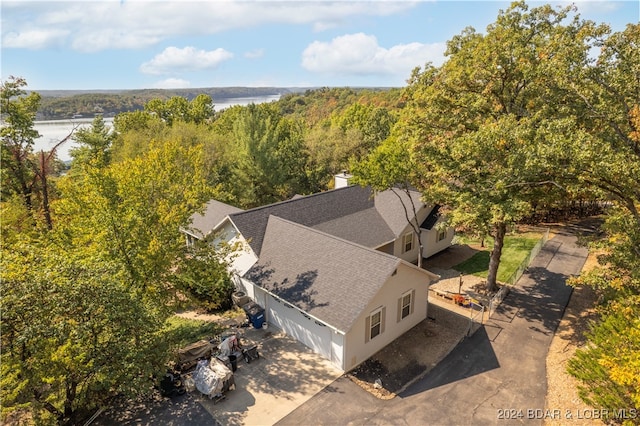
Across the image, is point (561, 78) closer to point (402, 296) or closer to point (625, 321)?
point (625, 321)

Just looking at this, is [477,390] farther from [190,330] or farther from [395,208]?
[395,208]

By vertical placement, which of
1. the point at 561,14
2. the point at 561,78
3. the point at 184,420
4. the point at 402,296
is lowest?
the point at 184,420

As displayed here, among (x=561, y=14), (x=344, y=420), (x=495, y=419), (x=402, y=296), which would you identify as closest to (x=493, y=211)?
(x=402, y=296)

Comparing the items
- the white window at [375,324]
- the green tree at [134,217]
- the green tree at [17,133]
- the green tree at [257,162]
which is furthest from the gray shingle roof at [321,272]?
the green tree at [17,133]

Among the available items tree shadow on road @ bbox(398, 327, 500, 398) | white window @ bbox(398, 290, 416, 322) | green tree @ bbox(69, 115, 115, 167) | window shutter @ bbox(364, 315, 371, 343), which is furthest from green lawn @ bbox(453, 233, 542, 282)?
green tree @ bbox(69, 115, 115, 167)

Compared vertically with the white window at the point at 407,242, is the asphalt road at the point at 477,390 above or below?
below

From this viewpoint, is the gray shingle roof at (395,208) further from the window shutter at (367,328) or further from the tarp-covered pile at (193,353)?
the tarp-covered pile at (193,353)

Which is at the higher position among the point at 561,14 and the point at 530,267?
the point at 561,14

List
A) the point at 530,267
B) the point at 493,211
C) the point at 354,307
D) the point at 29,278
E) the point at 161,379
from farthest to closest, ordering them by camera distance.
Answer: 1. the point at 530,267
2. the point at 493,211
3. the point at 354,307
4. the point at 161,379
5. the point at 29,278
